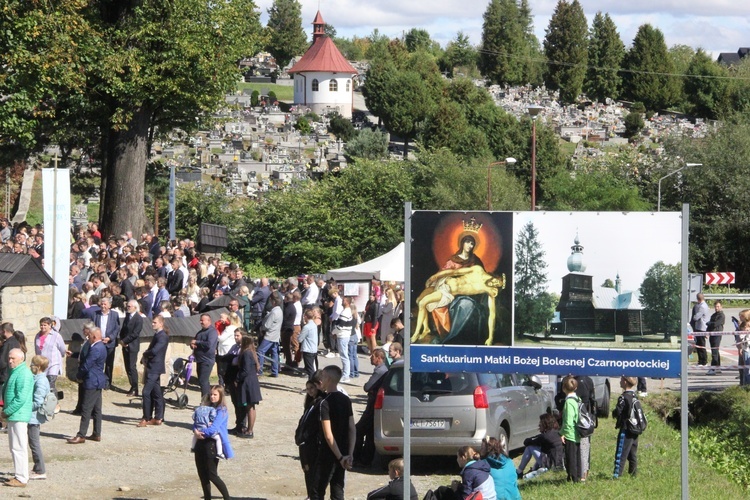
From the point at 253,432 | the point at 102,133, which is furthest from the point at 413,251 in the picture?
the point at 102,133

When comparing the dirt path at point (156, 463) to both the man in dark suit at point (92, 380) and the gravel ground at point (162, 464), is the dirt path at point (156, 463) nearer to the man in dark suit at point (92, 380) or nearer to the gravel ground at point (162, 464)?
the gravel ground at point (162, 464)

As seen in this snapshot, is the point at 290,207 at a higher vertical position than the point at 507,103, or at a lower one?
lower

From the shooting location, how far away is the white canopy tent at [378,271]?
30.6 metres

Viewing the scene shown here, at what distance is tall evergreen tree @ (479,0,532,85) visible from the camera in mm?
150750

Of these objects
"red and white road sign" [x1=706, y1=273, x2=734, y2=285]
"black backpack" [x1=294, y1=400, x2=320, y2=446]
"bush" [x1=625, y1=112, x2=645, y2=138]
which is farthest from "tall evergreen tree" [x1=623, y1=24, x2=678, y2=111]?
"black backpack" [x1=294, y1=400, x2=320, y2=446]

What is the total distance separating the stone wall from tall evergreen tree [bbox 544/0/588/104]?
132859mm

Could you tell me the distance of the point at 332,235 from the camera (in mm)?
57250

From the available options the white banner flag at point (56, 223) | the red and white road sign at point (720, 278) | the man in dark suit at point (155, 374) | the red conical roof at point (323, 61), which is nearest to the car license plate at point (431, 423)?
the man in dark suit at point (155, 374)

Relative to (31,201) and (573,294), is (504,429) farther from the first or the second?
(31,201)

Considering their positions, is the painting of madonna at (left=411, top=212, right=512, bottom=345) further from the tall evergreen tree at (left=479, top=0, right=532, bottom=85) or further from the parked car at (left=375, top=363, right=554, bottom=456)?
the tall evergreen tree at (left=479, top=0, right=532, bottom=85)

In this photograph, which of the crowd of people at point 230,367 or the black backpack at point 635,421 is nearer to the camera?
the crowd of people at point 230,367

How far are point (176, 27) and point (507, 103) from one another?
105 meters

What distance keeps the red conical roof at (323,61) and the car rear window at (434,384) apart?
122 meters

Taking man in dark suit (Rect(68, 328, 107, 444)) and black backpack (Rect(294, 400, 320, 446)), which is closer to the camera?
black backpack (Rect(294, 400, 320, 446))
